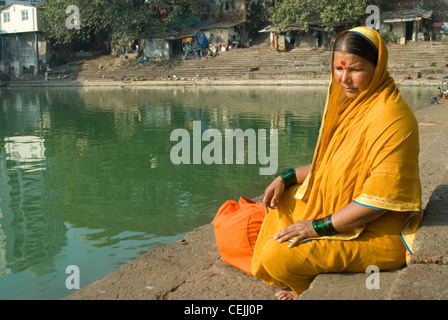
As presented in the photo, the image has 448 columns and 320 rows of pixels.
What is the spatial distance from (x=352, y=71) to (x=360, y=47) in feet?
0.39

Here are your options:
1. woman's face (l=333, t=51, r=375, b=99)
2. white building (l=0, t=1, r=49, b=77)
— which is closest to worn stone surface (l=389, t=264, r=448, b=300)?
woman's face (l=333, t=51, r=375, b=99)

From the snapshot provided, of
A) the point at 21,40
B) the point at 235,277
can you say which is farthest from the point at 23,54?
the point at 235,277

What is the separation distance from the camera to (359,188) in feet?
7.14

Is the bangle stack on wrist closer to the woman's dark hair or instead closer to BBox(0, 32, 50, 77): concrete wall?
the woman's dark hair

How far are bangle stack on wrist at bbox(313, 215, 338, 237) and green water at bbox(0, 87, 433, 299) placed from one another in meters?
2.21

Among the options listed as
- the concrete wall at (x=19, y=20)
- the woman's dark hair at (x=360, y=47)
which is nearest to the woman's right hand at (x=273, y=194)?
the woman's dark hair at (x=360, y=47)

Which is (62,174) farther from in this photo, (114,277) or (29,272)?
(114,277)

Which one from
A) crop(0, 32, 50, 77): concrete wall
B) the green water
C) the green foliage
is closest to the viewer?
the green water

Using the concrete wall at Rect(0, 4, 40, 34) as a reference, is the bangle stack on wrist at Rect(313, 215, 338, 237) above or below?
below

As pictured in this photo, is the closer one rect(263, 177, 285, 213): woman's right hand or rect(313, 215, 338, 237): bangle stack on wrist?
rect(313, 215, 338, 237): bangle stack on wrist

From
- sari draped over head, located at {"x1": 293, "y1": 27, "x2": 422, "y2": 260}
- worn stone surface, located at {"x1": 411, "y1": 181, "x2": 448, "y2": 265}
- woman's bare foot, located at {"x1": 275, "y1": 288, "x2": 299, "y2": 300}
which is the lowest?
woman's bare foot, located at {"x1": 275, "y1": 288, "x2": 299, "y2": 300}

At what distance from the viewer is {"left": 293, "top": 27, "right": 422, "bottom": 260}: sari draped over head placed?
6.80 ft

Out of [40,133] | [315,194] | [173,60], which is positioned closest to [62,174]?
[40,133]

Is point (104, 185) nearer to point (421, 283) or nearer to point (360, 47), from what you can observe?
point (360, 47)
